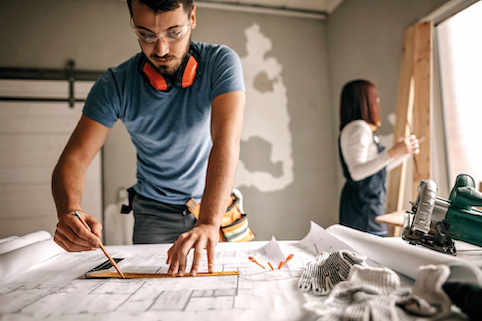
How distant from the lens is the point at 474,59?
1.75 metres

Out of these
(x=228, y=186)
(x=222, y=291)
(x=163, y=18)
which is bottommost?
(x=222, y=291)

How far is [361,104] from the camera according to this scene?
1.68 metres

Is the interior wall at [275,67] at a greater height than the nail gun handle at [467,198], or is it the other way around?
the interior wall at [275,67]

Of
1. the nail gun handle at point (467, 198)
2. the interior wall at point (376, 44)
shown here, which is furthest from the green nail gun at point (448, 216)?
the interior wall at point (376, 44)

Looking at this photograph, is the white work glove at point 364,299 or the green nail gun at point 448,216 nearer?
the white work glove at point 364,299

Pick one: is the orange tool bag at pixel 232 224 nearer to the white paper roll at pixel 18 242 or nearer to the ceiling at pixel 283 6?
the white paper roll at pixel 18 242

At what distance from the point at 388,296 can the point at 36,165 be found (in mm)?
2853

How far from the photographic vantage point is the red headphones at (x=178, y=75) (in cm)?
106

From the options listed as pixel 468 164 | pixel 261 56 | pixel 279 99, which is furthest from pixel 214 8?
pixel 468 164

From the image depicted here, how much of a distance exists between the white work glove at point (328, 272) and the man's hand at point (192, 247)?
22cm

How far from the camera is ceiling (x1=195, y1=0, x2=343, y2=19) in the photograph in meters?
2.92

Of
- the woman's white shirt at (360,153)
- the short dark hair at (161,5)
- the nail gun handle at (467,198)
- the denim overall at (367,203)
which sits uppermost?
the short dark hair at (161,5)

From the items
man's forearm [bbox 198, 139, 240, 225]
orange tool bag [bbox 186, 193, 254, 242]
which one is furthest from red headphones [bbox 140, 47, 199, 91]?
orange tool bag [bbox 186, 193, 254, 242]

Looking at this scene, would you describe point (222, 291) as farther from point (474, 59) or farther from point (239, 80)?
point (474, 59)
